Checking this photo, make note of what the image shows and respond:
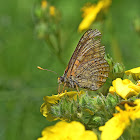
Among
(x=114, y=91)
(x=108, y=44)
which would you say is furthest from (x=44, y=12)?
(x=114, y=91)

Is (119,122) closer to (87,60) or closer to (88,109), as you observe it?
(88,109)

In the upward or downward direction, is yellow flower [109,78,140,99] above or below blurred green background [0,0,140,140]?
below

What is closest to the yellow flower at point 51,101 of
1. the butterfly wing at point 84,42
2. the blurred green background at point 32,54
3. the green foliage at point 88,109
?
the green foliage at point 88,109

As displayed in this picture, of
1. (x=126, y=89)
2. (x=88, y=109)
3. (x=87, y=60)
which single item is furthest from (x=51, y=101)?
(x=87, y=60)

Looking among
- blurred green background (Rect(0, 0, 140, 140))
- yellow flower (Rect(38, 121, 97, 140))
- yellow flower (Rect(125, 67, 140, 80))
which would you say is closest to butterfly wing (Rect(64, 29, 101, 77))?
yellow flower (Rect(125, 67, 140, 80))

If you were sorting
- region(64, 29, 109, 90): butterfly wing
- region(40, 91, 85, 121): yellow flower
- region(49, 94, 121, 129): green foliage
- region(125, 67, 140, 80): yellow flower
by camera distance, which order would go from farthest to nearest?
region(64, 29, 109, 90): butterfly wing
region(125, 67, 140, 80): yellow flower
region(40, 91, 85, 121): yellow flower
region(49, 94, 121, 129): green foliage

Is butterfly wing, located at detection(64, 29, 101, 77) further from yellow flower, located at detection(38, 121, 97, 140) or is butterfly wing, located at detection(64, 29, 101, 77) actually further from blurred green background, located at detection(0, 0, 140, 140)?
blurred green background, located at detection(0, 0, 140, 140)

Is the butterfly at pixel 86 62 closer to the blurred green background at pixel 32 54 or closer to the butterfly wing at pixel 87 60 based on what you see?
the butterfly wing at pixel 87 60
